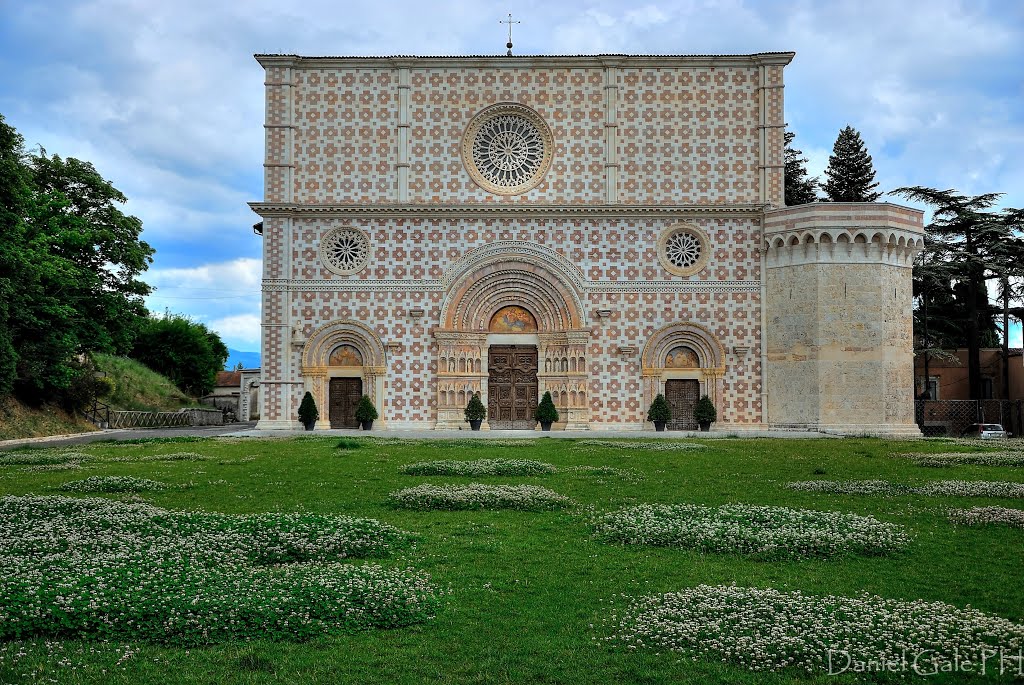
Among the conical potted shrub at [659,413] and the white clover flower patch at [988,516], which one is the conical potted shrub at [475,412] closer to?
the conical potted shrub at [659,413]

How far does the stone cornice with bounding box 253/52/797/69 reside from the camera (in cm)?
3697

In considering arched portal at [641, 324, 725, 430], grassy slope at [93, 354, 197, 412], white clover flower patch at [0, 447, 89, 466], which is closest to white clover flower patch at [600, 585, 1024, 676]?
white clover flower patch at [0, 447, 89, 466]

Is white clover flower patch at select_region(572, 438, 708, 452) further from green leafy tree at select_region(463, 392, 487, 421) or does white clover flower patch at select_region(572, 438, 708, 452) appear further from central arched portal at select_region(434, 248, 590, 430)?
central arched portal at select_region(434, 248, 590, 430)

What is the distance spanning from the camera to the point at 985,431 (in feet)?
123

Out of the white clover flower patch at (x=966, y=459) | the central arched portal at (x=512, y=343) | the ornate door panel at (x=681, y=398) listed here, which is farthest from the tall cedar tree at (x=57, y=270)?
the white clover flower patch at (x=966, y=459)

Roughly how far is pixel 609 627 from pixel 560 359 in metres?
29.2

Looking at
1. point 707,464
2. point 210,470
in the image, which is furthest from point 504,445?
point 210,470

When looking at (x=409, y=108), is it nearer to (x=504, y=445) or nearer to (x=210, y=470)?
(x=504, y=445)

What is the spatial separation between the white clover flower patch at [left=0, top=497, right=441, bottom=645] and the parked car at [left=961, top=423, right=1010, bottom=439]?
32.6 meters

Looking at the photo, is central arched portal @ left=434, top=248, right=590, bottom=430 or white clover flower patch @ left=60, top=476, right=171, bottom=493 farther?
central arched portal @ left=434, top=248, right=590, bottom=430

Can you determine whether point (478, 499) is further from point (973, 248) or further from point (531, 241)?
point (973, 248)

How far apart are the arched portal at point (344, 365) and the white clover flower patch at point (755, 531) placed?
24419mm

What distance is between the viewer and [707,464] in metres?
19.7

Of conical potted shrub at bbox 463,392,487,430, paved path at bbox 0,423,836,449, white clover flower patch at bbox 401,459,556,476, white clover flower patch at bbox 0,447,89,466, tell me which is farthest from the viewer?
conical potted shrub at bbox 463,392,487,430
